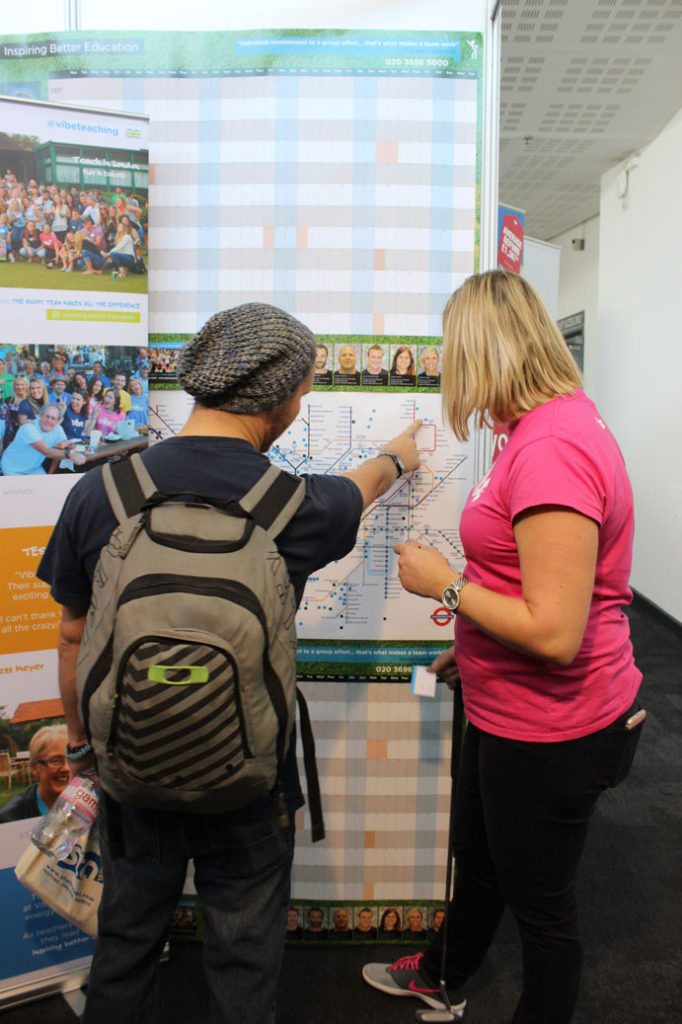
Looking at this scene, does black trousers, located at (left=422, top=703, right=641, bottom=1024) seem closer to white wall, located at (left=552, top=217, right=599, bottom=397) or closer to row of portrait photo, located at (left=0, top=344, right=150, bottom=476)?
row of portrait photo, located at (left=0, top=344, right=150, bottom=476)

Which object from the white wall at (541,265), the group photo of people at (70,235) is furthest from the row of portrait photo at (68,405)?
the white wall at (541,265)

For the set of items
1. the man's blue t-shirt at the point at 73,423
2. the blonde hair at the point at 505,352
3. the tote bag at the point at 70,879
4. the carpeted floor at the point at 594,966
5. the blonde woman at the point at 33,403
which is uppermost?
the blonde hair at the point at 505,352

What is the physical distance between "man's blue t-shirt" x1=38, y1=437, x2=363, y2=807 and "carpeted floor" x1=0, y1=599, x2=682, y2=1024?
96cm

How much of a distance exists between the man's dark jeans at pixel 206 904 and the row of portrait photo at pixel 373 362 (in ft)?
3.26

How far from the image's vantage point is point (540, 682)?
1.13 metres

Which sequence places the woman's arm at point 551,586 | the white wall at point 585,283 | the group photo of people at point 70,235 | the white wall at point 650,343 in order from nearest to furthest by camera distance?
the woman's arm at point 551,586 < the group photo of people at point 70,235 < the white wall at point 650,343 < the white wall at point 585,283

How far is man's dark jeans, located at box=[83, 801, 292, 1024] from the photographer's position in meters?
1.02

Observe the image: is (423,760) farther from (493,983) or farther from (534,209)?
(534,209)

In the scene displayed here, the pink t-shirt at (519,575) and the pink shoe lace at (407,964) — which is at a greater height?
the pink t-shirt at (519,575)

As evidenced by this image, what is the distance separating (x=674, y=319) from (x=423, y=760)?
3910 millimetres

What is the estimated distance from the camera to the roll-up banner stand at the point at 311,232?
5.04 feet

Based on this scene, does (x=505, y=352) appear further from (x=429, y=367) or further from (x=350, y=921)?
(x=350, y=921)

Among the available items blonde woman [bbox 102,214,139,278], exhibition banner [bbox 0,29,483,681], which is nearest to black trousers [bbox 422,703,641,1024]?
exhibition banner [bbox 0,29,483,681]

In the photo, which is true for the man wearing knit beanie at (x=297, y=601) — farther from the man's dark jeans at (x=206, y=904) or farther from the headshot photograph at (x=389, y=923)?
the headshot photograph at (x=389, y=923)
